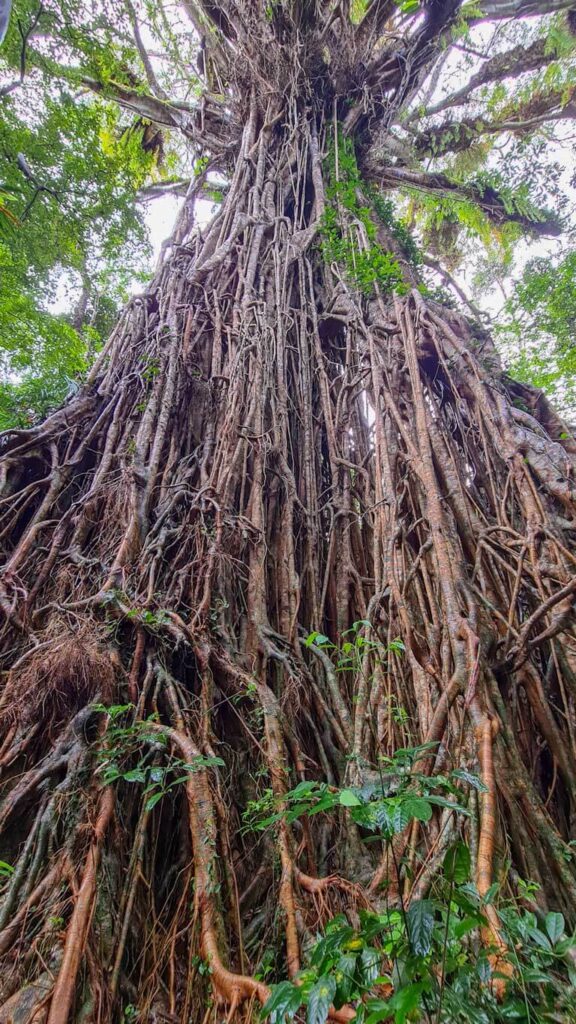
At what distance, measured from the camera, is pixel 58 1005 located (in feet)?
3.58

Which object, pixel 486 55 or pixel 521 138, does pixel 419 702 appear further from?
pixel 486 55

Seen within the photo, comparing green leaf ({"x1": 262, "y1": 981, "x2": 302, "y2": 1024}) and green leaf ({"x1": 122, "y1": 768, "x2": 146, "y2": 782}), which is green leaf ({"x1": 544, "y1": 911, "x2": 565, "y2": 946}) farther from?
green leaf ({"x1": 122, "y1": 768, "x2": 146, "y2": 782})

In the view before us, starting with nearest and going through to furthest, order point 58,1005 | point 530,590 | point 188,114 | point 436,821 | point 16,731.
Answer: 1. point 58,1005
2. point 436,821
3. point 16,731
4. point 530,590
5. point 188,114

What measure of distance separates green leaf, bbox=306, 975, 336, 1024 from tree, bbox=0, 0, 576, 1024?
18mm

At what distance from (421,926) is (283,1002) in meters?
0.27

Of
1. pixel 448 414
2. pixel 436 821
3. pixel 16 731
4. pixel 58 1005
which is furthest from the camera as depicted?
pixel 448 414

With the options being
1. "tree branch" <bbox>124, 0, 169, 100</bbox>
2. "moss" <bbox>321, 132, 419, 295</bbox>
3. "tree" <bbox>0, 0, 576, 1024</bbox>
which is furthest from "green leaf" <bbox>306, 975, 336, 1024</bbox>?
"tree branch" <bbox>124, 0, 169, 100</bbox>

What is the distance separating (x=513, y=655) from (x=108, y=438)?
7.72 feet

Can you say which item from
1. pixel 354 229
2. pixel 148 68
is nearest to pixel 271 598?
pixel 354 229

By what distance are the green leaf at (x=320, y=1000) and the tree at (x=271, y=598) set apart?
0.7 inches

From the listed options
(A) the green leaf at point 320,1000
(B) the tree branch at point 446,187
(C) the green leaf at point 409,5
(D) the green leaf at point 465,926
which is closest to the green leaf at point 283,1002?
(A) the green leaf at point 320,1000

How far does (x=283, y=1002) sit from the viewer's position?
82 centimetres

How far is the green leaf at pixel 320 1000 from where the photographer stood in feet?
2.51

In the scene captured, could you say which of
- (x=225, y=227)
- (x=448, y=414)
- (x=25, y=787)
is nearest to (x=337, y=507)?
(x=448, y=414)
